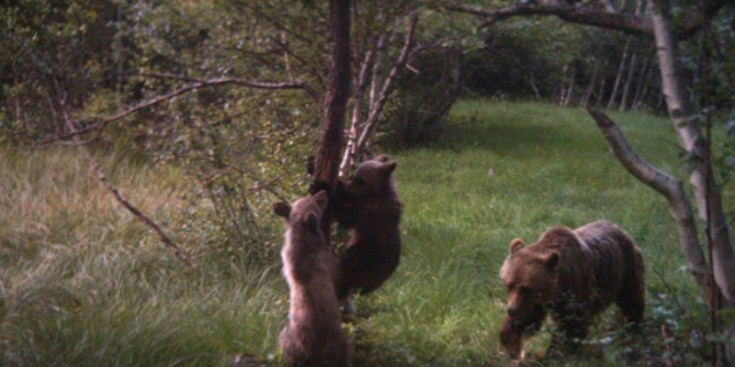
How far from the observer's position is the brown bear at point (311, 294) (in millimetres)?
4617

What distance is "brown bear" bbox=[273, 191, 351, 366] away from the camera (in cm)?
462

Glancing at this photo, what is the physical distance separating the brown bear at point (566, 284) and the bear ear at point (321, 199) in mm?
1806

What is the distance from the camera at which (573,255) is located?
6.05 meters

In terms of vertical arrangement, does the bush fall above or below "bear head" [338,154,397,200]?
below

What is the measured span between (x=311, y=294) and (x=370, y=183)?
0.90m

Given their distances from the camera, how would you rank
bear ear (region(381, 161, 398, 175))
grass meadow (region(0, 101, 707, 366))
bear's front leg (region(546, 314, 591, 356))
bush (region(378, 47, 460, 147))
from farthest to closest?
bush (region(378, 47, 460, 147)) → bear's front leg (region(546, 314, 591, 356)) → grass meadow (region(0, 101, 707, 366)) → bear ear (region(381, 161, 398, 175))

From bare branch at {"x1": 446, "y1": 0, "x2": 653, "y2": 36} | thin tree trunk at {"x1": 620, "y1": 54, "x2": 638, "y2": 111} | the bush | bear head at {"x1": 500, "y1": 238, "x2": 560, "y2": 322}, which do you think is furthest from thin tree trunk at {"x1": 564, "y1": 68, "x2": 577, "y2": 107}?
bare branch at {"x1": 446, "y1": 0, "x2": 653, "y2": 36}

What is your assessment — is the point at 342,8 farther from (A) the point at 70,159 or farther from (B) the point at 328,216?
(A) the point at 70,159

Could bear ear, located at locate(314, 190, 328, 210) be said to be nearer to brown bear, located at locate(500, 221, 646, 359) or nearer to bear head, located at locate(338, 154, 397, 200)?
bear head, located at locate(338, 154, 397, 200)

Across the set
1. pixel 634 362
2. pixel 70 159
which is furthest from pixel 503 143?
pixel 634 362

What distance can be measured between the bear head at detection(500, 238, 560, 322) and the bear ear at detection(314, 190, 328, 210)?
1797 millimetres

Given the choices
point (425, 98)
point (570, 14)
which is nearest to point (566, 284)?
point (570, 14)

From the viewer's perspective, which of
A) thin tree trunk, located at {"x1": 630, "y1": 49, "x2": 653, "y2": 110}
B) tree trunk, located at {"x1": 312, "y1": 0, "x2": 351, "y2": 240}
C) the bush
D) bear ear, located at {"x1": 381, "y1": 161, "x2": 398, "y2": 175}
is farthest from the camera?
thin tree trunk, located at {"x1": 630, "y1": 49, "x2": 653, "y2": 110}

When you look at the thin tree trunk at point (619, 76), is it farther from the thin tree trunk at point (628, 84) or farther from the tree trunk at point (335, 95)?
the tree trunk at point (335, 95)
